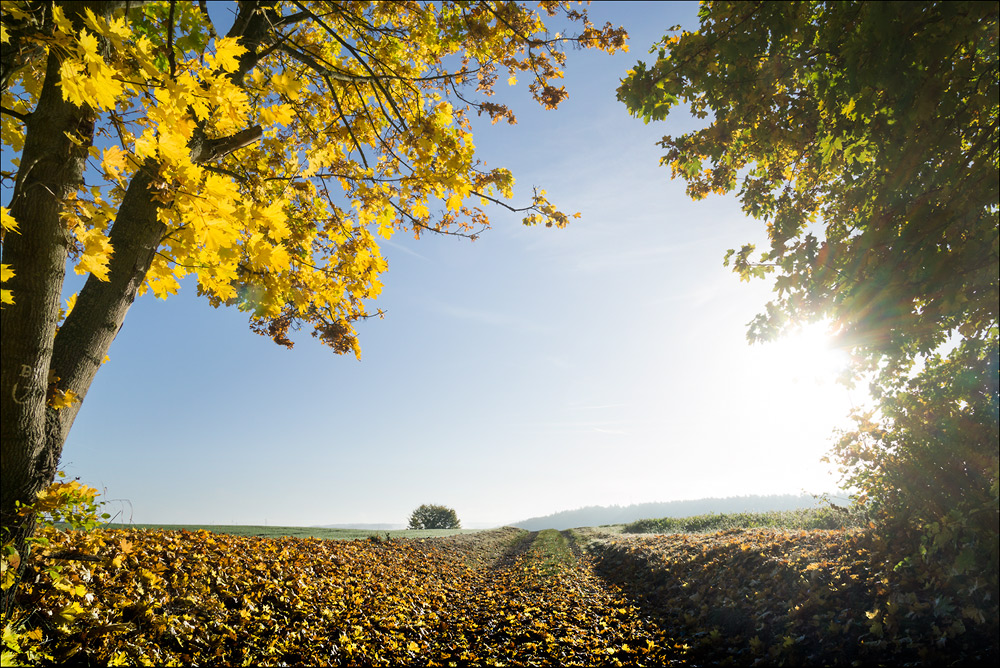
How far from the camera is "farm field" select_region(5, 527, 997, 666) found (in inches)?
155

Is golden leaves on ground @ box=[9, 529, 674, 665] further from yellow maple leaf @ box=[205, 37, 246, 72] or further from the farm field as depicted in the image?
yellow maple leaf @ box=[205, 37, 246, 72]

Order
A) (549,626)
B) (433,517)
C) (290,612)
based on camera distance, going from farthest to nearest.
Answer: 1. (433,517)
2. (549,626)
3. (290,612)

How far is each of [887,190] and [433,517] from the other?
3733 centimetres

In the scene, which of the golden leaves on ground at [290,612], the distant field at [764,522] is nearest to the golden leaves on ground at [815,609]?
the golden leaves on ground at [290,612]

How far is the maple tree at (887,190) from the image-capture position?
145 inches

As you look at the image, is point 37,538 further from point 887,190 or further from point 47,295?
point 887,190

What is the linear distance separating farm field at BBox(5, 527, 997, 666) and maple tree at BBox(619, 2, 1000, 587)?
110cm

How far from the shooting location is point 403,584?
8344 mm

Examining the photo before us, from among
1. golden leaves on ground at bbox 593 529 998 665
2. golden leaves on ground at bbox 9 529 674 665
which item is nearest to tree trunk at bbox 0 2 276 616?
golden leaves on ground at bbox 9 529 674 665

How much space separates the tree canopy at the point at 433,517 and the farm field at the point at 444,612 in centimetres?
2823

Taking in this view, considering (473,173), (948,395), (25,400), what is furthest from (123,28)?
(948,395)

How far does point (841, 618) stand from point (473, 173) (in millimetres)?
7354

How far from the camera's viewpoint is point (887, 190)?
4035mm

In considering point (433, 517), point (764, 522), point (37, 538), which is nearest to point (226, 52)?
point (37, 538)
